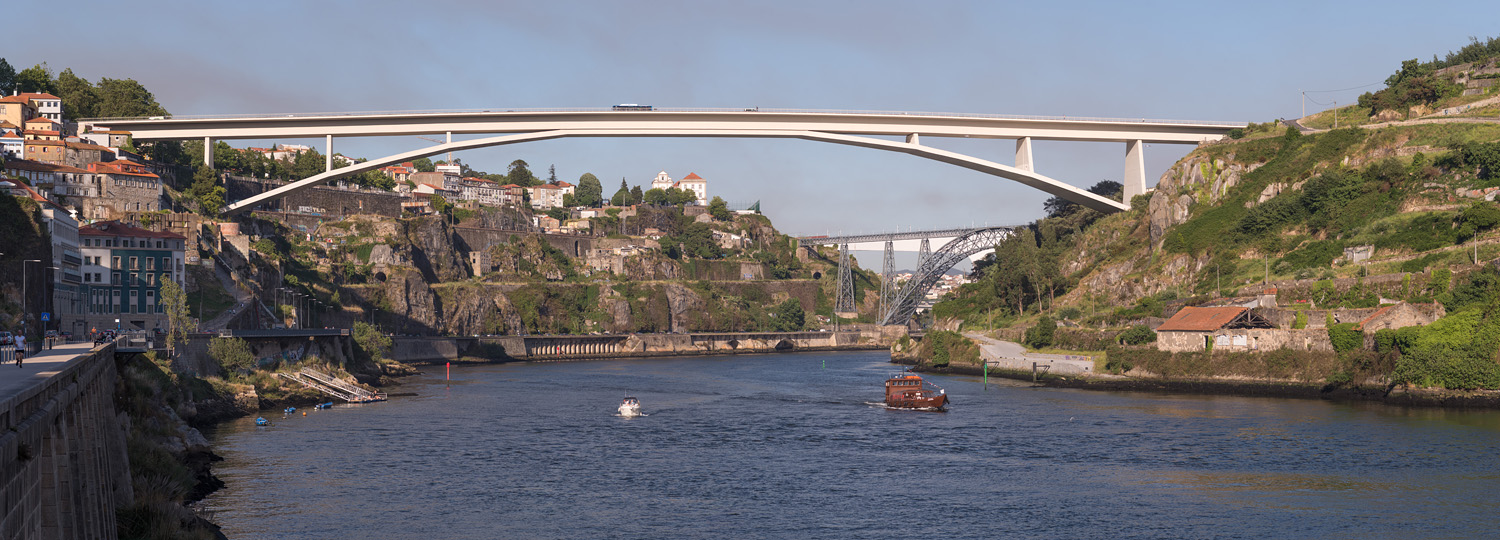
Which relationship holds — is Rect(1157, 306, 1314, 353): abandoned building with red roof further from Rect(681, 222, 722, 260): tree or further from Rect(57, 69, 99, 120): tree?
Rect(681, 222, 722, 260): tree

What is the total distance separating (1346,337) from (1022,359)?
2473cm

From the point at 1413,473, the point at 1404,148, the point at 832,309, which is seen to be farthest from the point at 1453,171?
the point at 832,309

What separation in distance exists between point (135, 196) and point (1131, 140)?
266ft

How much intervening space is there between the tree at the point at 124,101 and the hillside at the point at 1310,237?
268 feet

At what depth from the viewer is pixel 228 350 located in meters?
60.4

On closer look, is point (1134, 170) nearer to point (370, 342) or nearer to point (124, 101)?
point (370, 342)

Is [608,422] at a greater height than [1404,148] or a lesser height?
lesser

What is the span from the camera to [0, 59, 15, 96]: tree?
112125 mm

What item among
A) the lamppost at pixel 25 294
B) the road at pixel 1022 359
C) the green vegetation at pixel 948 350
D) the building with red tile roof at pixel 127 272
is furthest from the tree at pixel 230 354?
the green vegetation at pixel 948 350

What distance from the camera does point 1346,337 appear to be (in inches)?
2312

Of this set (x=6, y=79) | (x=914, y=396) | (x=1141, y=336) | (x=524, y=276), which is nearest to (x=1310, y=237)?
(x=1141, y=336)

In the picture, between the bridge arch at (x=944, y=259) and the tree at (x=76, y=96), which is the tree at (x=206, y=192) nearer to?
the tree at (x=76, y=96)

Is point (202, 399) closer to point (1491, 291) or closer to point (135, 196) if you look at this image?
point (135, 196)

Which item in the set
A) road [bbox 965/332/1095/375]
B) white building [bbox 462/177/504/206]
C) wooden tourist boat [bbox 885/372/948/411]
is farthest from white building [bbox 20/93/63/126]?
wooden tourist boat [bbox 885/372/948/411]
